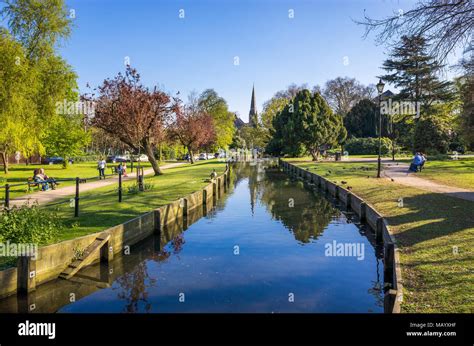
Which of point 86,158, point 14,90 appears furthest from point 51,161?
point 14,90

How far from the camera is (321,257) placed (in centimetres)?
1192

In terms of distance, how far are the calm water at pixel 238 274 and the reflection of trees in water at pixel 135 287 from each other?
23mm

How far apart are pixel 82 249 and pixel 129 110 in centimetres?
1558

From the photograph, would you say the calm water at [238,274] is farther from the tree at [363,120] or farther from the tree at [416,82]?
the tree at [363,120]

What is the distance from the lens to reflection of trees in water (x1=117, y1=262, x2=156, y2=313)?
8.44 m

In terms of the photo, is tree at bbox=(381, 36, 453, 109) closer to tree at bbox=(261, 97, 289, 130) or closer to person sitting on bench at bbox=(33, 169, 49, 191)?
tree at bbox=(261, 97, 289, 130)

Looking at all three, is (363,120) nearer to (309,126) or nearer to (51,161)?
(309,126)

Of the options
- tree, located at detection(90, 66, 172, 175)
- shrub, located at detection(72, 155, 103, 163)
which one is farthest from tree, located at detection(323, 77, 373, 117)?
tree, located at detection(90, 66, 172, 175)

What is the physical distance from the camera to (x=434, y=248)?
958cm

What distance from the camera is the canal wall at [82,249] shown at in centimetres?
845

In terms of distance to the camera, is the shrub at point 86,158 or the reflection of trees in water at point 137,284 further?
the shrub at point 86,158

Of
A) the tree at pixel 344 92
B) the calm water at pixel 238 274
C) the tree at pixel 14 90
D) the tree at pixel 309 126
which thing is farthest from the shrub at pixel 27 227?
the tree at pixel 344 92
